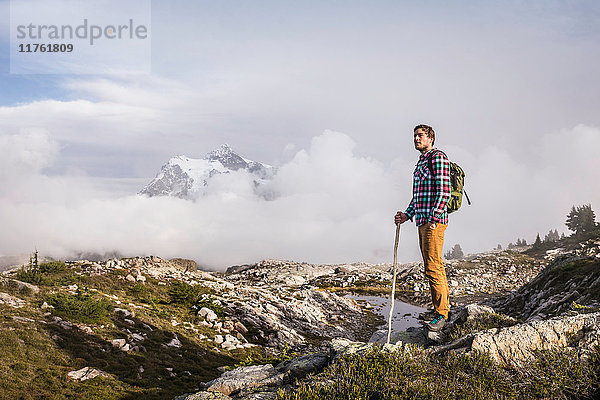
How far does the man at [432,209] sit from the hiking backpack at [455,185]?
0.22m

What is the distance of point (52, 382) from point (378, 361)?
1320 cm

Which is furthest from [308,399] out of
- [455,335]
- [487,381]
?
[455,335]

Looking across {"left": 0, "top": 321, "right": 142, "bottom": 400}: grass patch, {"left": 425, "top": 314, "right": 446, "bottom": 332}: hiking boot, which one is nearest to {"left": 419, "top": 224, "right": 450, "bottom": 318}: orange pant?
{"left": 425, "top": 314, "right": 446, "bottom": 332}: hiking boot

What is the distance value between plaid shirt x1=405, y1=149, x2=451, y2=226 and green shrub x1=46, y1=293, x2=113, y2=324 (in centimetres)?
1907

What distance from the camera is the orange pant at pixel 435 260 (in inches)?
339

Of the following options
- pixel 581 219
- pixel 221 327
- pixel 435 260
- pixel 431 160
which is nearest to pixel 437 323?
pixel 435 260

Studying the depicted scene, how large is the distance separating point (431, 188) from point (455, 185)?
66 centimetres

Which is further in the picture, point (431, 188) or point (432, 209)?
point (431, 188)

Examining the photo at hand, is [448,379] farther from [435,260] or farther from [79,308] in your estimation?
[79,308]

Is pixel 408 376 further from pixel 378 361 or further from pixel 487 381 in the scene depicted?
pixel 487 381

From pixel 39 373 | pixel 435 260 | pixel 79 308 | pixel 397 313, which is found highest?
pixel 435 260

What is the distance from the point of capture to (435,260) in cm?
872

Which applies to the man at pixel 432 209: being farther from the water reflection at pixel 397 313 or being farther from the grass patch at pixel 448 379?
the water reflection at pixel 397 313

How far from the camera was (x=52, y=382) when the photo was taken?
44.4 ft
